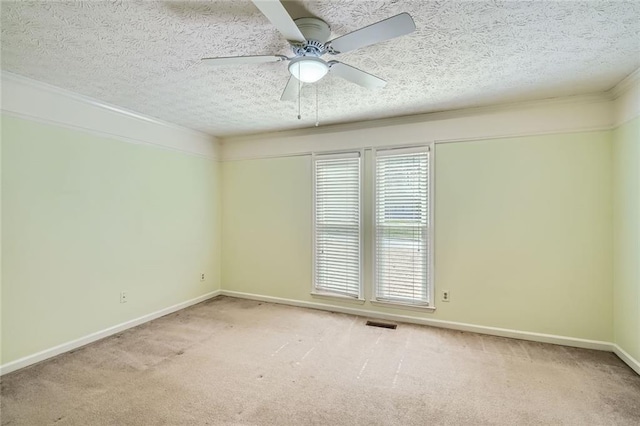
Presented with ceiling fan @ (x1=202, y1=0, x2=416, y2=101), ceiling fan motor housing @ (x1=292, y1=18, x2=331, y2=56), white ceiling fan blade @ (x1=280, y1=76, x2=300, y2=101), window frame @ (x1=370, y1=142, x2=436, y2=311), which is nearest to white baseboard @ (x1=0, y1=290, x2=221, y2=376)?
window frame @ (x1=370, y1=142, x2=436, y2=311)

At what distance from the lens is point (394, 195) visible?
3.67m

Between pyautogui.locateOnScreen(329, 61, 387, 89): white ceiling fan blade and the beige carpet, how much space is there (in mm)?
2283

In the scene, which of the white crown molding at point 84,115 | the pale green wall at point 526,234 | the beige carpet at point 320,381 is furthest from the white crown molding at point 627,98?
the white crown molding at point 84,115

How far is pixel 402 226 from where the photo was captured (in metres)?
3.64

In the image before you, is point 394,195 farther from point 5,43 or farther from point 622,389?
point 5,43

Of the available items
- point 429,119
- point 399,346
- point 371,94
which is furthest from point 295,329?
point 429,119

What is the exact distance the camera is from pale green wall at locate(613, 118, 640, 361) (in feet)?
8.25

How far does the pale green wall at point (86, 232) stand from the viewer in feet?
8.23

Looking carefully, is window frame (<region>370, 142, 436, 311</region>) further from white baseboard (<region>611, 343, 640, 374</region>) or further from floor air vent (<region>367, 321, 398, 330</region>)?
white baseboard (<region>611, 343, 640, 374</region>)

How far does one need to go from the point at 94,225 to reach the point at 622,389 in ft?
15.9

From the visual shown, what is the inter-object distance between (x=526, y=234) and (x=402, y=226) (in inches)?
49.9

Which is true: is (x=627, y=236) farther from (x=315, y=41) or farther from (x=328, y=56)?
(x=315, y=41)

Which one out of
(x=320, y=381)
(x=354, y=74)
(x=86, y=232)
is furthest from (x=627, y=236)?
(x=86, y=232)

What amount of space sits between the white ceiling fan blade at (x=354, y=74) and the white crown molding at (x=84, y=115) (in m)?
2.57
